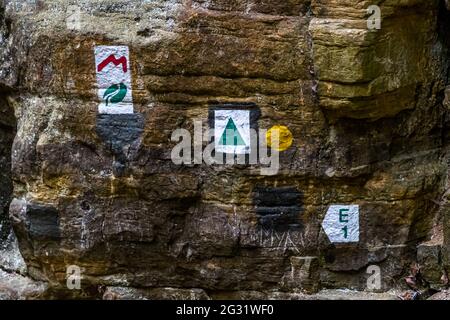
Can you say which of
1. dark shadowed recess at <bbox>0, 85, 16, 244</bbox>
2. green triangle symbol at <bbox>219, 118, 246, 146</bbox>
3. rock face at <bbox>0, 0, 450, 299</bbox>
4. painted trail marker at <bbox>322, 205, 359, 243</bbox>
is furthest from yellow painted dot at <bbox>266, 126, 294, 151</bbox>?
dark shadowed recess at <bbox>0, 85, 16, 244</bbox>

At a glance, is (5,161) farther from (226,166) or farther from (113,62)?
(226,166)

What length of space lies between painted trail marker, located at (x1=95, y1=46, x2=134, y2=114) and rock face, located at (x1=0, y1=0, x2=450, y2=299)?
4cm

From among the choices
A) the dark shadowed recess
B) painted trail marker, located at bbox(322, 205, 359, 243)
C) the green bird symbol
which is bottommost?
painted trail marker, located at bbox(322, 205, 359, 243)

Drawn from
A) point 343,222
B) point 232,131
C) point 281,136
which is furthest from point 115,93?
point 343,222

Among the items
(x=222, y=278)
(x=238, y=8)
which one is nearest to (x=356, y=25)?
(x=238, y=8)

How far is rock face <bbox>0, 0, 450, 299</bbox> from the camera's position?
18.3ft

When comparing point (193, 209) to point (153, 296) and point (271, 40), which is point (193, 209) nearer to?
point (153, 296)

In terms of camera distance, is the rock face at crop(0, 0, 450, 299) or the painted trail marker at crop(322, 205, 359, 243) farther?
the painted trail marker at crop(322, 205, 359, 243)

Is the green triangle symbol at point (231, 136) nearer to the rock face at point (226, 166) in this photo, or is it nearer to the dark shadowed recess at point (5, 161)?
the rock face at point (226, 166)

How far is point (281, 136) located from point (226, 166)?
0.36 metres

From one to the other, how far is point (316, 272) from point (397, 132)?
3.04 feet

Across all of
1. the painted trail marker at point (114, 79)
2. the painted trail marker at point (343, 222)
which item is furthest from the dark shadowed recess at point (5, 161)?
the painted trail marker at point (343, 222)

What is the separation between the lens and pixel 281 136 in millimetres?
5746

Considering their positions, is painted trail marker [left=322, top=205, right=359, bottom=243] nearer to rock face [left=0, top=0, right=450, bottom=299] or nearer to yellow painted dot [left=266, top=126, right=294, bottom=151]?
rock face [left=0, top=0, right=450, bottom=299]
